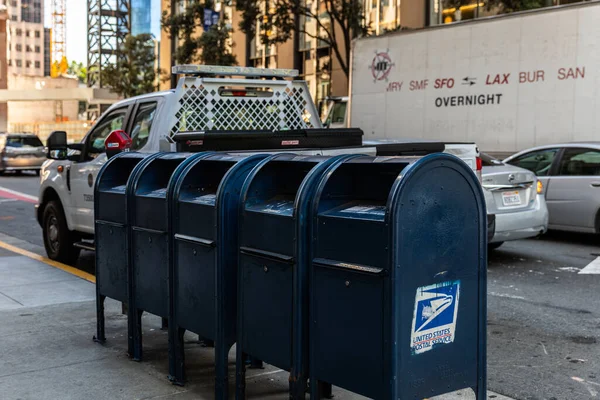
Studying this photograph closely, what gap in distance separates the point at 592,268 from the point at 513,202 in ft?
4.12

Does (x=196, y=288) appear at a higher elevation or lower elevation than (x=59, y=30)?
lower

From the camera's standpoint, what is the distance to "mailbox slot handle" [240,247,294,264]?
4251mm

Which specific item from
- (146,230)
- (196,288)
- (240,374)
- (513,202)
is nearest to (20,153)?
(513,202)

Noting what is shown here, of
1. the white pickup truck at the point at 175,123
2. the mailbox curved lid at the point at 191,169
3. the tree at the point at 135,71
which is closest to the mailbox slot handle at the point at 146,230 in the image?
the mailbox curved lid at the point at 191,169

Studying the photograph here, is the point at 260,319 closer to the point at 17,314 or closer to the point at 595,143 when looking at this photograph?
the point at 17,314

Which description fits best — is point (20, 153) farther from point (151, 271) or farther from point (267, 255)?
point (267, 255)

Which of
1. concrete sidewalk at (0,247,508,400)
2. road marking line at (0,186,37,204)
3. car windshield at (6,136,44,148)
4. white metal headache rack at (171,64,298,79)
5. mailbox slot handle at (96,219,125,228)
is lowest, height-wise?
concrete sidewalk at (0,247,508,400)

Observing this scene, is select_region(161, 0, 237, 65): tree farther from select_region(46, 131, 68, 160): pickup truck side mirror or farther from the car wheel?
select_region(46, 131, 68, 160): pickup truck side mirror

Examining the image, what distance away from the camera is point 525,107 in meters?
14.5

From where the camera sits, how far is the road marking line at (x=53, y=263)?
9.09 meters

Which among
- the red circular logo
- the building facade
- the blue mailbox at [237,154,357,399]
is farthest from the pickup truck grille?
the building facade

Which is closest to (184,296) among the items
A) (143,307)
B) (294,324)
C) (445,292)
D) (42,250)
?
(143,307)

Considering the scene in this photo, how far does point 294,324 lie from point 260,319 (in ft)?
1.09

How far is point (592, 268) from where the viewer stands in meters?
9.73
